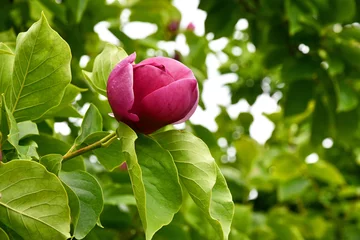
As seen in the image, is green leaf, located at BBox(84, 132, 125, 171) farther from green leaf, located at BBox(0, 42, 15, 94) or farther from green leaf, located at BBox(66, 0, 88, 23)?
green leaf, located at BBox(66, 0, 88, 23)

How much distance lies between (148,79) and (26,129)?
251 mm

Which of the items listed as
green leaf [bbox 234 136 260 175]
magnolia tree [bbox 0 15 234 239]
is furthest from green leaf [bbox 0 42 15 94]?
green leaf [bbox 234 136 260 175]

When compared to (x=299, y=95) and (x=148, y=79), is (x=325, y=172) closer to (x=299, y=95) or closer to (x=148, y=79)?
(x=299, y=95)

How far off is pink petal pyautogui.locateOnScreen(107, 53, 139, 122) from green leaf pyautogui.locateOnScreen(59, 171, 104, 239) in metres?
0.10

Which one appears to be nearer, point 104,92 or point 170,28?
point 104,92

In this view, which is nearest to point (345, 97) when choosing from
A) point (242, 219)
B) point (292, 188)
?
point (242, 219)

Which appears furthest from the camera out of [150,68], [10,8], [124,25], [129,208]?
[124,25]

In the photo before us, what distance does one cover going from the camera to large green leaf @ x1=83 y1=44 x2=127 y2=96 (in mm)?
722

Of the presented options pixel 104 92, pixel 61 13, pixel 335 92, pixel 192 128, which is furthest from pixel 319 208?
pixel 104 92

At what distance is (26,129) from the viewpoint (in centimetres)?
79

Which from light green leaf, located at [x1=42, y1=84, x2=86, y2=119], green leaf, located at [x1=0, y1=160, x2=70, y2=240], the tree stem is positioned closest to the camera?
green leaf, located at [x1=0, y1=160, x2=70, y2=240]

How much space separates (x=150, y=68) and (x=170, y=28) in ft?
5.17

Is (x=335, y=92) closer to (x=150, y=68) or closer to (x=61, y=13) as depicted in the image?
(x=61, y=13)

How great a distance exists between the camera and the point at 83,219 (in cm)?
67
